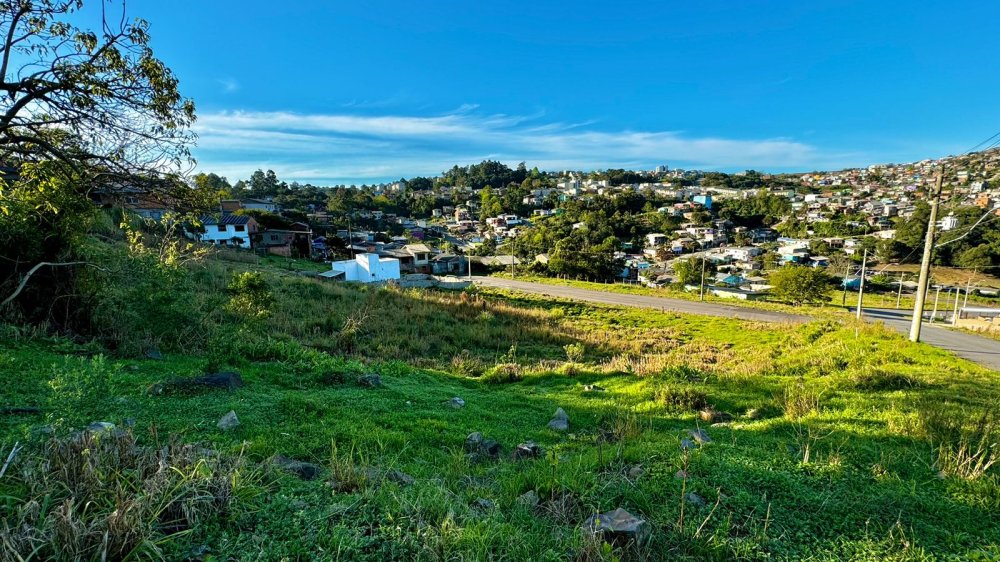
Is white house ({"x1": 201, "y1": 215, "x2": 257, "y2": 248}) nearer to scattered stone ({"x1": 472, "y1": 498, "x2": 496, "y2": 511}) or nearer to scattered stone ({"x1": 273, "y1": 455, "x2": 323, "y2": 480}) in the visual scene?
scattered stone ({"x1": 273, "y1": 455, "x2": 323, "y2": 480})

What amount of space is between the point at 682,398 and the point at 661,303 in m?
23.2

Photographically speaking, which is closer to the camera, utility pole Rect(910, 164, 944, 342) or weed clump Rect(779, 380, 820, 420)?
weed clump Rect(779, 380, 820, 420)

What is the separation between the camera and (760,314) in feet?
82.5

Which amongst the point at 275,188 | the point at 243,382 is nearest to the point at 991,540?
the point at 243,382

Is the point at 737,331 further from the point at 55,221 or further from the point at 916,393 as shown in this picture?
the point at 55,221

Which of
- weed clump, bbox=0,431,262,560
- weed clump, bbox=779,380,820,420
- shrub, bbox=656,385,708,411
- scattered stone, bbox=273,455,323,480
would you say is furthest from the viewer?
shrub, bbox=656,385,708,411

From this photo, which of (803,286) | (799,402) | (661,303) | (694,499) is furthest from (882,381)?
(803,286)

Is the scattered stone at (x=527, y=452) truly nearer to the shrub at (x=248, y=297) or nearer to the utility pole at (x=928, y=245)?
the shrub at (x=248, y=297)

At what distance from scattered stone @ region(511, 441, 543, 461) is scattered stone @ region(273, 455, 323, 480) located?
6.40 ft

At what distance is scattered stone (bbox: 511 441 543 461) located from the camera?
437 centimetres

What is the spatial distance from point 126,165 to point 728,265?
218 ft

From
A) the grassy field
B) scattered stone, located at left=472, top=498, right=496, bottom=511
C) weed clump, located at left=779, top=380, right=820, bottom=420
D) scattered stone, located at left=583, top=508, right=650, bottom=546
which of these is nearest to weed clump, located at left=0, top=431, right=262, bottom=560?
the grassy field

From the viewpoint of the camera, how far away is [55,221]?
7137 millimetres

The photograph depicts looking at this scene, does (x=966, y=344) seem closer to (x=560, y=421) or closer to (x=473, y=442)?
(x=560, y=421)
